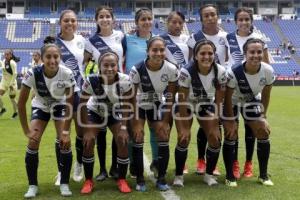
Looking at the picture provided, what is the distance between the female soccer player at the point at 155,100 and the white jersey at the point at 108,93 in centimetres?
14

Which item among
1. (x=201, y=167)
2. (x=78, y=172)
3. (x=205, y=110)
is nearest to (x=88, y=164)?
(x=78, y=172)

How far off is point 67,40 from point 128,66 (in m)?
0.94

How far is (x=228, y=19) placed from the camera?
5419 centimetres

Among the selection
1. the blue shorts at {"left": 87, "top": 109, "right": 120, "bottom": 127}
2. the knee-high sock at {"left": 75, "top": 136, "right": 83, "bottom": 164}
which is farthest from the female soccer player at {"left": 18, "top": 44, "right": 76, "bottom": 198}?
the knee-high sock at {"left": 75, "top": 136, "right": 83, "bottom": 164}

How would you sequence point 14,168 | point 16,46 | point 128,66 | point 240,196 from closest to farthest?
point 240,196, point 128,66, point 14,168, point 16,46

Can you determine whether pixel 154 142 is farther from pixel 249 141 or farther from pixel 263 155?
pixel 263 155

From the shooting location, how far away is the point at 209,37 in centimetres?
684

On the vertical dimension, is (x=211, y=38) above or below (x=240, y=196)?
above

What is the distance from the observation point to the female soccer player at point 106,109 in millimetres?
5945

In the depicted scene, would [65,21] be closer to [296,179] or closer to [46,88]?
[46,88]

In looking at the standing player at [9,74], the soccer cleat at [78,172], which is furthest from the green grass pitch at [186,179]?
the standing player at [9,74]

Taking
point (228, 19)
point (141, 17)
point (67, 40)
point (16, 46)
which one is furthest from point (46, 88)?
point (228, 19)

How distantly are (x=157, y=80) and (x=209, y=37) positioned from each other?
4.05ft

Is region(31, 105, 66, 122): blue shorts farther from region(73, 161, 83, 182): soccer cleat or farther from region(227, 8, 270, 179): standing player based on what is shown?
region(227, 8, 270, 179): standing player
